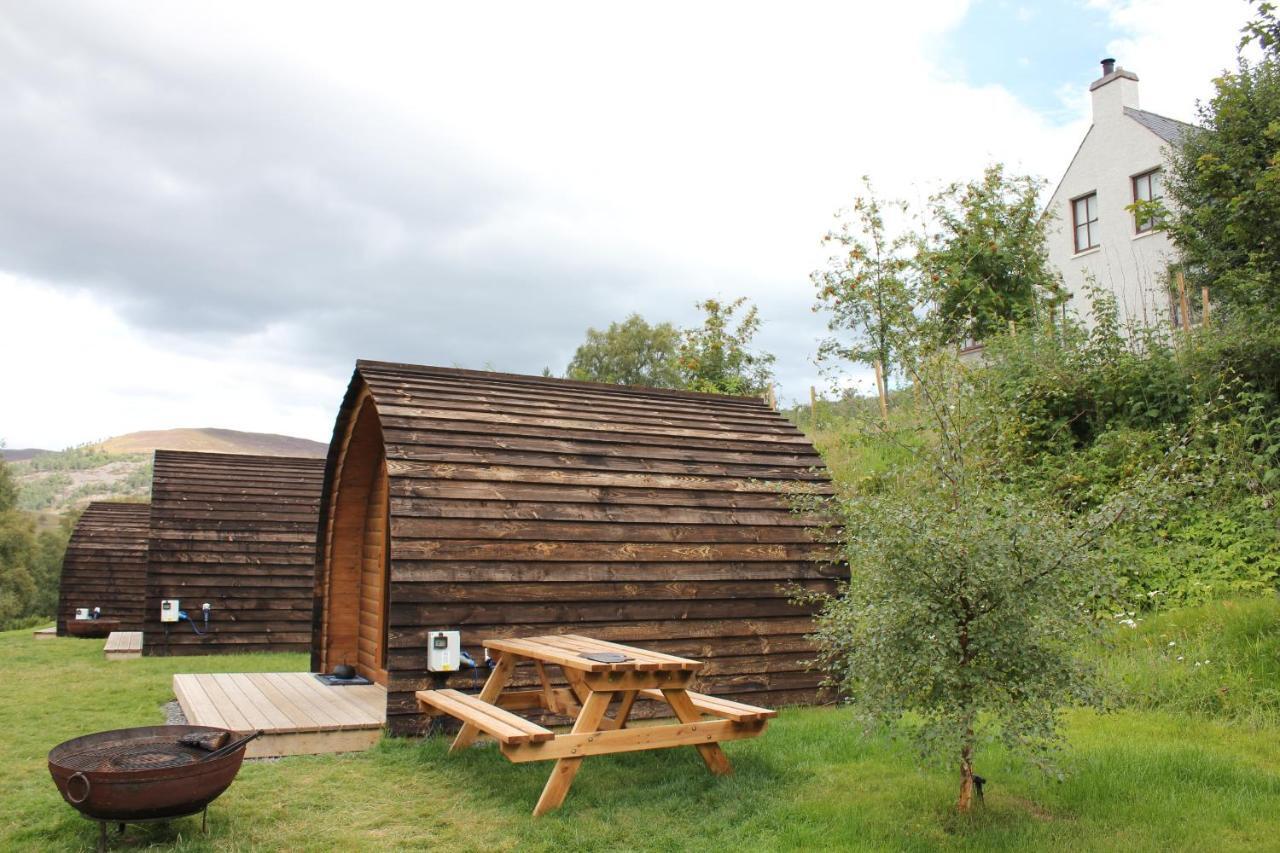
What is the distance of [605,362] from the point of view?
35250 mm

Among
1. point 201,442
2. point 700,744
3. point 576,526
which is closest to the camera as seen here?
point 700,744

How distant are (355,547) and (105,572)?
1066 cm

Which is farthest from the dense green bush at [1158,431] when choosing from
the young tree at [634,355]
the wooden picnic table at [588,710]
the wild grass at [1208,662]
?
the young tree at [634,355]

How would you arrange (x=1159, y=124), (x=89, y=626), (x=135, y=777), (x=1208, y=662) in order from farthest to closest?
1. (x=1159, y=124)
2. (x=89, y=626)
3. (x=1208, y=662)
4. (x=135, y=777)

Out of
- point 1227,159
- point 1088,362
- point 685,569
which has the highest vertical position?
point 1227,159

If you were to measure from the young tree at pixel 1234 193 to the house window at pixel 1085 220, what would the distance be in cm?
448

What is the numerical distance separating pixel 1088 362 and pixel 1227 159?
16.1 feet

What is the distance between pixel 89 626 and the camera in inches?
657

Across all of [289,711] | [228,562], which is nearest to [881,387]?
[228,562]

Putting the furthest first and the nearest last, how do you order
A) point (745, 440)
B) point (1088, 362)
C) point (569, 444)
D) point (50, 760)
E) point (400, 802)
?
point (1088, 362)
point (745, 440)
point (569, 444)
point (400, 802)
point (50, 760)

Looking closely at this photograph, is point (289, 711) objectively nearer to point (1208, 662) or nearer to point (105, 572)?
point (1208, 662)

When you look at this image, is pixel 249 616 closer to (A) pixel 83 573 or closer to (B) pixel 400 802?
(A) pixel 83 573

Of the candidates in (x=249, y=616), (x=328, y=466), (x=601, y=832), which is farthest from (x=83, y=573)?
(x=601, y=832)

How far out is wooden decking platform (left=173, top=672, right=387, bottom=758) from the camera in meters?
6.23
